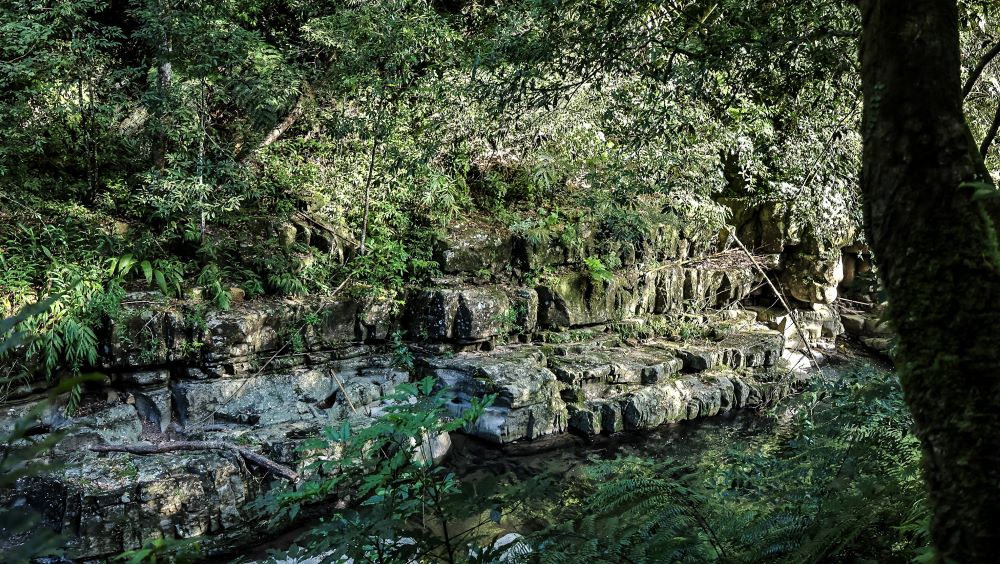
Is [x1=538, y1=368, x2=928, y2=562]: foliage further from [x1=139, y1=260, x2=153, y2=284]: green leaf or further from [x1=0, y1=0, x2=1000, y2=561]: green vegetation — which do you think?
[x1=139, y1=260, x2=153, y2=284]: green leaf

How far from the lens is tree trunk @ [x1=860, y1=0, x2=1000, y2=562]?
1193mm

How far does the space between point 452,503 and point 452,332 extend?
6.47 meters

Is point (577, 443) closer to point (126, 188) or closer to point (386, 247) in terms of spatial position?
point (386, 247)

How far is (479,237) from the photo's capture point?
907 cm

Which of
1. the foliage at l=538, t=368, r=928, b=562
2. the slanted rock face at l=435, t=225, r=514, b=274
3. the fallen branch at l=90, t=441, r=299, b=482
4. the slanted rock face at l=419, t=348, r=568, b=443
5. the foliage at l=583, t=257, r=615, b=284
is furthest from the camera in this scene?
the foliage at l=583, t=257, r=615, b=284

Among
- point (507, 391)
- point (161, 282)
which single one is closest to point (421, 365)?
point (507, 391)

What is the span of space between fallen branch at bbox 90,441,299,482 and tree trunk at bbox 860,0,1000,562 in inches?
211

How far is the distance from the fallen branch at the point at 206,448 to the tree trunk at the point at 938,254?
5347mm

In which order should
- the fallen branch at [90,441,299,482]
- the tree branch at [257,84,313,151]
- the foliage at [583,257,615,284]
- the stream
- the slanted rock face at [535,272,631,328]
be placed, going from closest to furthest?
the fallen branch at [90,441,299,482], the stream, the tree branch at [257,84,313,151], the slanted rock face at [535,272,631,328], the foliage at [583,257,615,284]

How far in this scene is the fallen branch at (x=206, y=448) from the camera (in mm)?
5664

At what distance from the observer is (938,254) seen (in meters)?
1.30

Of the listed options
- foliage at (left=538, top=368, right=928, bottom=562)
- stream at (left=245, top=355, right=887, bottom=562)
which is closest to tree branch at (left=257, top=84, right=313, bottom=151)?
stream at (left=245, top=355, right=887, bottom=562)

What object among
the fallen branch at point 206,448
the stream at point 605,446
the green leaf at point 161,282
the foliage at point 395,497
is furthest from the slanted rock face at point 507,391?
the foliage at point 395,497

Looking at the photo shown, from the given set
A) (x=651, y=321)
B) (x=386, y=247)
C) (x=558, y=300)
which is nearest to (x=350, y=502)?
(x=386, y=247)
